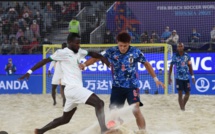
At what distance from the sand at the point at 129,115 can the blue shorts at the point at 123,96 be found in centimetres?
37

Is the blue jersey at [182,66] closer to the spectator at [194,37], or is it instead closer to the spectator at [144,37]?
the spectator at [144,37]

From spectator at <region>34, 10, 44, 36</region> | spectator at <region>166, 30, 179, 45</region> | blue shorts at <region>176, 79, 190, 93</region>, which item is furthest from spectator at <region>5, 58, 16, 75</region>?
blue shorts at <region>176, 79, 190, 93</region>

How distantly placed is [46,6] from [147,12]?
5.20m

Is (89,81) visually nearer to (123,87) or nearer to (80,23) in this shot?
(80,23)

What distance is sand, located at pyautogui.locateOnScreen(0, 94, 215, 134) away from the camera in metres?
8.52

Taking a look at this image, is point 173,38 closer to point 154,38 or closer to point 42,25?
point 154,38

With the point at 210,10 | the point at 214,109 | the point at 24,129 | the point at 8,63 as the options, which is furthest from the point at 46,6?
the point at 24,129

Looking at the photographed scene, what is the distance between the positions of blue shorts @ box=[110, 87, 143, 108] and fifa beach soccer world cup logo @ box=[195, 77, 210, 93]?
9826 millimetres

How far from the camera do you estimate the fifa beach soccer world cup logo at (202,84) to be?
16.5m

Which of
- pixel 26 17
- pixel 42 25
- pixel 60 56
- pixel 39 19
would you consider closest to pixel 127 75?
pixel 60 56

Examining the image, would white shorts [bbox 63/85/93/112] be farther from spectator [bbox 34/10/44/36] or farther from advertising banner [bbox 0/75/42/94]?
spectator [bbox 34/10/44/36]

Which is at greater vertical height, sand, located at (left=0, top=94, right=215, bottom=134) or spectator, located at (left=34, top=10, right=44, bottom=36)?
spectator, located at (left=34, top=10, right=44, bottom=36)

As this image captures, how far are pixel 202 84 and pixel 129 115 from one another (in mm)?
9317

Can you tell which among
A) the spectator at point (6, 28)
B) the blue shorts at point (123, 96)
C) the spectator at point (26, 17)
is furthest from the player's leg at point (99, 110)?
the spectator at point (26, 17)
